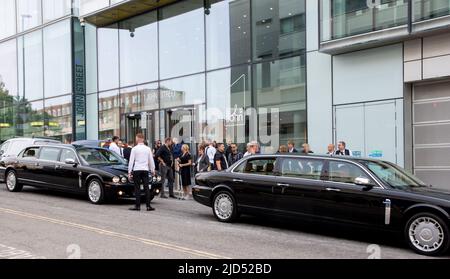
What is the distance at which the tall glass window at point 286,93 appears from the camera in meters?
17.0

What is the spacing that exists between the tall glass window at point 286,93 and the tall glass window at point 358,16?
5.52 feet

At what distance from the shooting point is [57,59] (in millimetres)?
27844

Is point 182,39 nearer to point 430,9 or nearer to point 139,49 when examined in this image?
point 139,49

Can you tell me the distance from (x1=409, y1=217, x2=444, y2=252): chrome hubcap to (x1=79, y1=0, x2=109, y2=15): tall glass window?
19365mm

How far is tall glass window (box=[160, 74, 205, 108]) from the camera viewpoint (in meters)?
20.9

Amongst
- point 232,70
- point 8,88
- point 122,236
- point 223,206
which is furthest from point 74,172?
point 8,88

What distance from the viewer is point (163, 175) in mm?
14805

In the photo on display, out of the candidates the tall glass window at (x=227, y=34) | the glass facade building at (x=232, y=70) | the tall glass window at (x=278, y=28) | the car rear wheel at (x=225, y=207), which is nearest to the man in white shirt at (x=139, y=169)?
the car rear wheel at (x=225, y=207)

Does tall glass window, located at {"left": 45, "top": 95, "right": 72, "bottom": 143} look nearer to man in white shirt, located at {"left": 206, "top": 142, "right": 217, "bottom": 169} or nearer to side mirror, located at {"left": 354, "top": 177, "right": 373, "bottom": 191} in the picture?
man in white shirt, located at {"left": 206, "top": 142, "right": 217, "bottom": 169}

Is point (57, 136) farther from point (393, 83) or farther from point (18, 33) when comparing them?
point (393, 83)

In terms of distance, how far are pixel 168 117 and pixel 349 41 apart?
31.8 feet

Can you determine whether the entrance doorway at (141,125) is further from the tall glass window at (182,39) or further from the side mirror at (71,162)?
the side mirror at (71,162)

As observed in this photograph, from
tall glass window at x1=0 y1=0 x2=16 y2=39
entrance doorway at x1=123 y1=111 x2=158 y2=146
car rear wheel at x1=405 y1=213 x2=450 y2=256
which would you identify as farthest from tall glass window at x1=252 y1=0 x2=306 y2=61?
tall glass window at x1=0 y1=0 x2=16 y2=39
